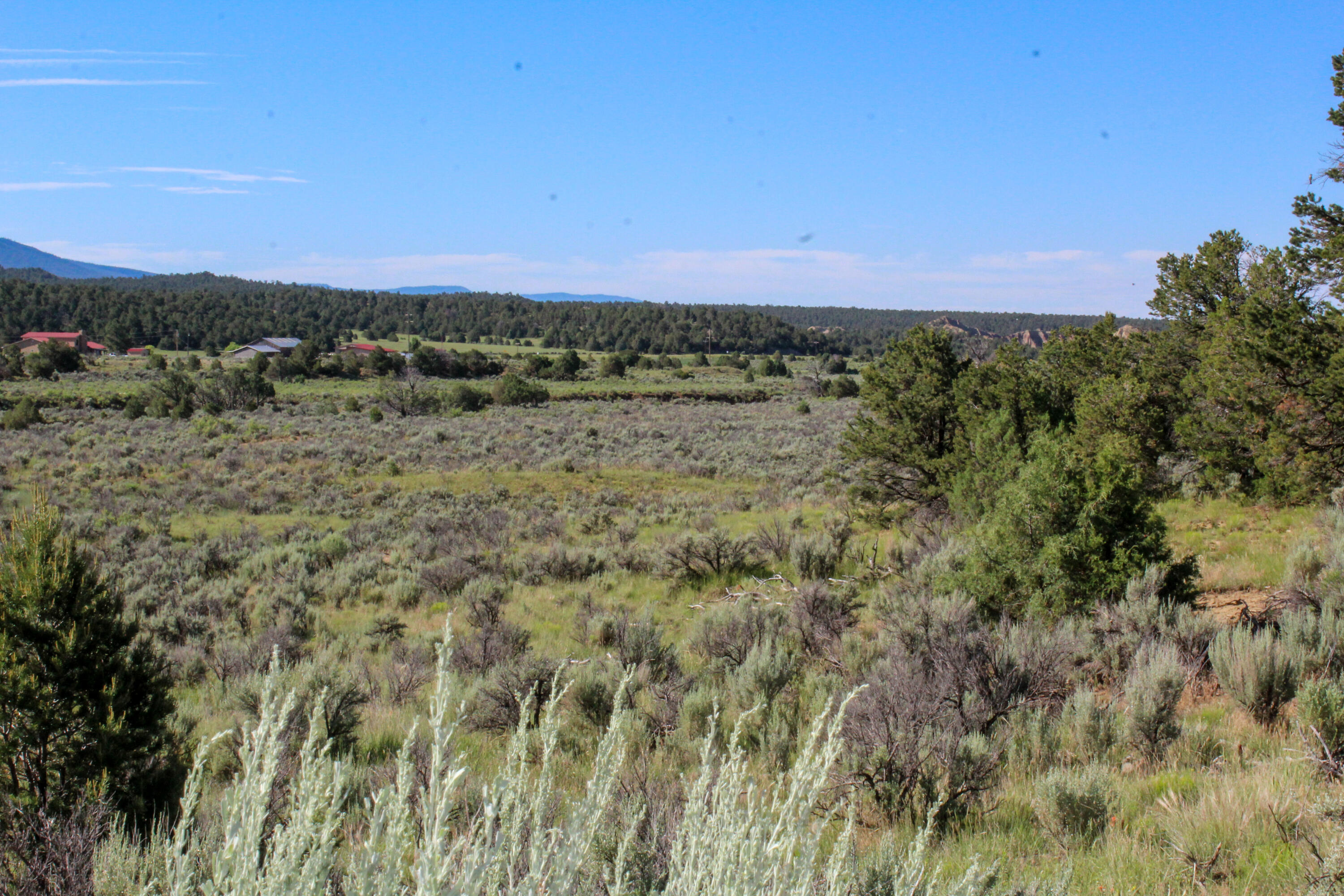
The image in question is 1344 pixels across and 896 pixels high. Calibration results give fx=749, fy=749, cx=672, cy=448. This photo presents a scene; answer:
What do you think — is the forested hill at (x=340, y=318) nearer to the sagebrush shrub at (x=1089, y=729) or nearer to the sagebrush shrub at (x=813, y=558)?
the sagebrush shrub at (x=813, y=558)

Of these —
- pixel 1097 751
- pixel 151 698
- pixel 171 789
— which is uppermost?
pixel 1097 751

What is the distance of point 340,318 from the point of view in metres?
123

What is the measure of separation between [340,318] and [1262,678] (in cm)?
13392

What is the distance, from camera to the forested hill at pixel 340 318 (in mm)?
92250

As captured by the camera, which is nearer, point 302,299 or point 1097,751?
point 1097,751

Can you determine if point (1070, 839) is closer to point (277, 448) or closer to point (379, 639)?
point (379, 639)

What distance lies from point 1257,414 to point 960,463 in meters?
4.96

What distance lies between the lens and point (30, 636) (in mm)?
4723

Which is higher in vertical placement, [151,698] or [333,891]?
[333,891]

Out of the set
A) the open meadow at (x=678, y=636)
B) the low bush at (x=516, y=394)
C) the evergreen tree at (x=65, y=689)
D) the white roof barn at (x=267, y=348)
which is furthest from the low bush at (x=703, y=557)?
the white roof barn at (x=267, y=348)

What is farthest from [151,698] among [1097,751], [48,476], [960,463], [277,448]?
[277,448]

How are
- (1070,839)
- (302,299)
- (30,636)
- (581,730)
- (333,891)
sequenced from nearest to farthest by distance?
(333,891)
(1070,839)
(30,636)
(581,730)
(302,299)

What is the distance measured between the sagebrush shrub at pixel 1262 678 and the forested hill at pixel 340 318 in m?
96.9

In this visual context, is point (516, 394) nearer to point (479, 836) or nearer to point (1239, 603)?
point (1239, 603)
